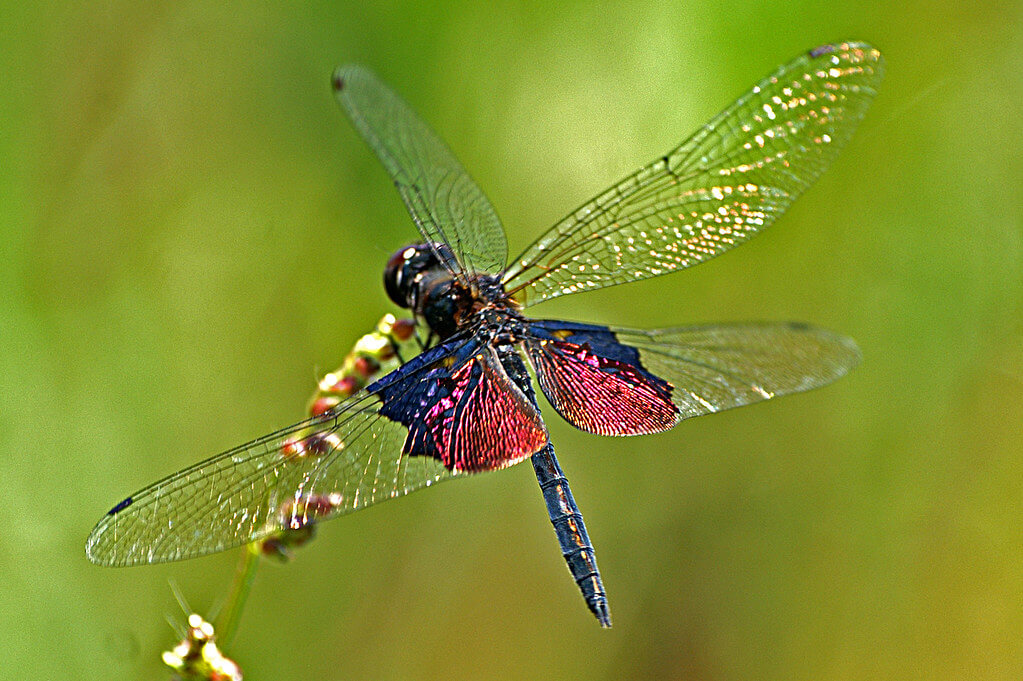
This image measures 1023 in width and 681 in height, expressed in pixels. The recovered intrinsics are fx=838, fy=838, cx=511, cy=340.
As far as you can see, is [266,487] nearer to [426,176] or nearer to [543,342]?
[543,342]

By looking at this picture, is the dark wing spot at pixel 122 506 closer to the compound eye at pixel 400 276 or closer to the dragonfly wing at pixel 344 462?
the dragonfly wing at pixel 344 462

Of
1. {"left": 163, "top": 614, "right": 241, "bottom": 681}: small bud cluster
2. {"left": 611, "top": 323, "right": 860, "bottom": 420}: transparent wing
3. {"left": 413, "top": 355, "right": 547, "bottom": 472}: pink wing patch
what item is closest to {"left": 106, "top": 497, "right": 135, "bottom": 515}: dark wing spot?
{"left": 163, "top": 614, "right": 241, "bottom": 681}: small bud cluster

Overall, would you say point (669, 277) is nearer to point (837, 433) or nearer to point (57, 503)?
point (837, 433)

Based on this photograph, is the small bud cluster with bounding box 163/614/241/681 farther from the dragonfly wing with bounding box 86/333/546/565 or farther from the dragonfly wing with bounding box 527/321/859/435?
the dragonfly wing with bounding box 527/321/859/435

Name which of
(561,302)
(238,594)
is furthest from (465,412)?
(561,302)

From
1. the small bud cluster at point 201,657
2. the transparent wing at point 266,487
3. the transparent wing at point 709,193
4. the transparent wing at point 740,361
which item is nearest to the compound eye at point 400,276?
the transparent wing at point 709,193
